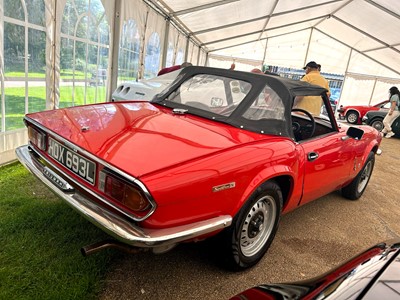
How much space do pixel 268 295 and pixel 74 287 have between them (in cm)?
129

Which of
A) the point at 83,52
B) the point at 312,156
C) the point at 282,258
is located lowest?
the point at 282,258

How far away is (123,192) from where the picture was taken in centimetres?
170

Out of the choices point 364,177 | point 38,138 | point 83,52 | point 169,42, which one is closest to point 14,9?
point 83,52

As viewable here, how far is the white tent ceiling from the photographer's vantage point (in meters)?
10.2

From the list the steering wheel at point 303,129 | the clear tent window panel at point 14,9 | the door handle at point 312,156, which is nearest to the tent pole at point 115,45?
the clear tent window panel at point 14,9

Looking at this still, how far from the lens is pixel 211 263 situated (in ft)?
7.96

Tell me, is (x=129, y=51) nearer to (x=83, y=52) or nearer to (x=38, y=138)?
(x=83, y=52)

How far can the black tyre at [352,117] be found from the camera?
14.4 metres

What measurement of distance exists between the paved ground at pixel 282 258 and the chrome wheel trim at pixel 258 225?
180 millimetres

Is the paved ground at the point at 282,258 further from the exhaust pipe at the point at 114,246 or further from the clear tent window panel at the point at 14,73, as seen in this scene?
the clear tent window panel at the point at 14,73

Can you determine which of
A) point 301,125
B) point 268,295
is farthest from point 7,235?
point 301,125

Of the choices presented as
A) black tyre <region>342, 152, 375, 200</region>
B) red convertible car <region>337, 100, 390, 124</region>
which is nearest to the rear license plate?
black tyre <region>342, 152, 375, 200</region>

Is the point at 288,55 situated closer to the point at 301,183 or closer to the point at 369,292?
the point at 301,183

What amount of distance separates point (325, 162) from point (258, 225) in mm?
1019
